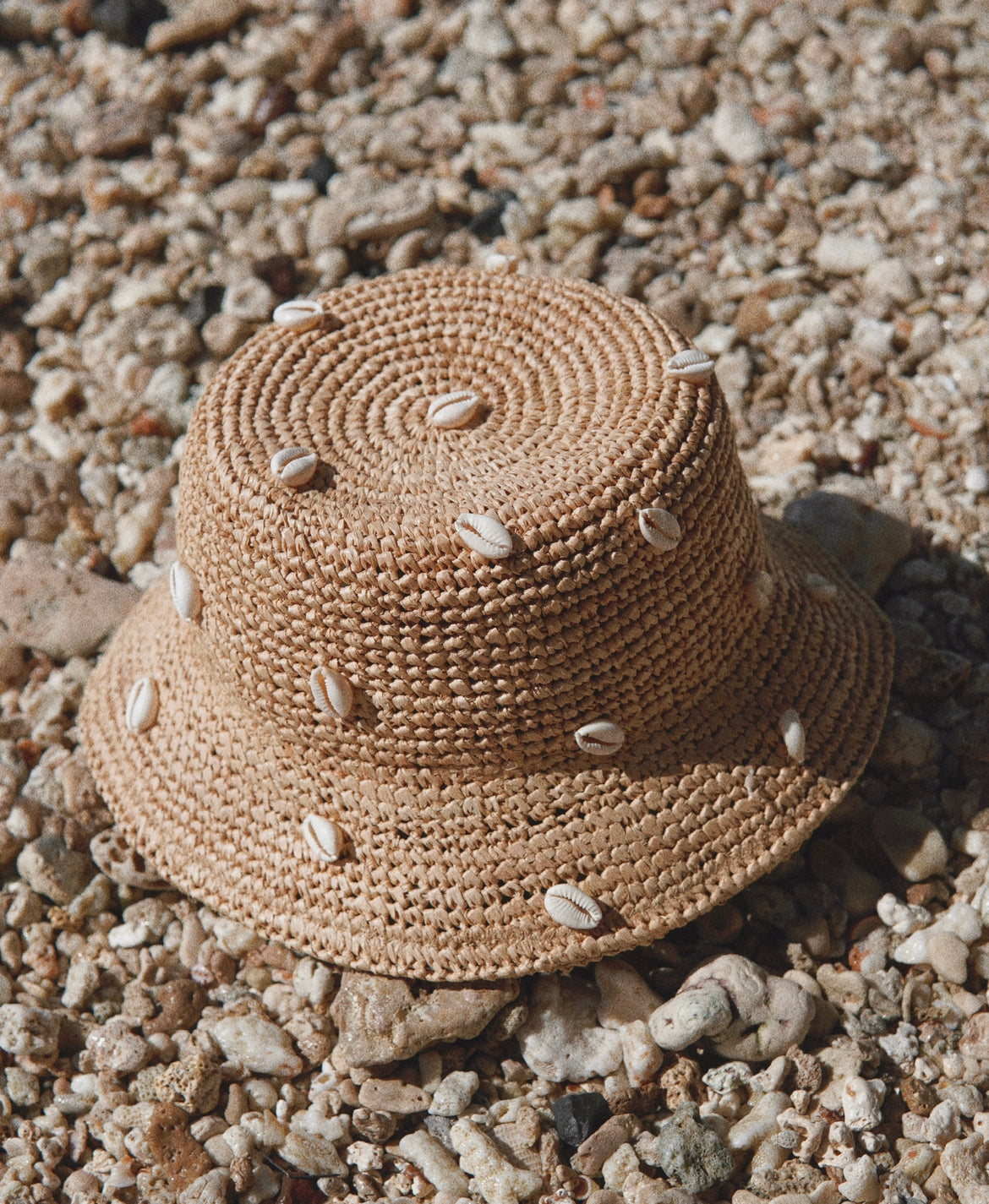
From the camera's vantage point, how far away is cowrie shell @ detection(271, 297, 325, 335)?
228 cm

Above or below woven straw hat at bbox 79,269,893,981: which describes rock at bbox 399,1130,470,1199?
below

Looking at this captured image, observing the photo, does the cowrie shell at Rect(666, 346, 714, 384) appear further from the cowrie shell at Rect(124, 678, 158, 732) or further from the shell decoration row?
the cowrie shell at Rect(124, 678, 158, 732)

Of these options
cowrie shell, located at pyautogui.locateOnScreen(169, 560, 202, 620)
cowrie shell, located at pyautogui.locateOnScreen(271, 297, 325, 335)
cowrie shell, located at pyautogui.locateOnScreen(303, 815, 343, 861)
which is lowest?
cowrie shell, located at pyautogui.locateOnScreen(303, 815, 343, 861)

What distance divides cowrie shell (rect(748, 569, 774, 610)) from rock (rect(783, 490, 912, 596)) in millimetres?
601

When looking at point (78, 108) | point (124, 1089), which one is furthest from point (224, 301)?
point (124, 1089)

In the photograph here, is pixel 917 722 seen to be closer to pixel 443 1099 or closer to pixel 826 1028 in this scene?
pixel 826 1028

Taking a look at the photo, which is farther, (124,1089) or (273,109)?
(273,109)

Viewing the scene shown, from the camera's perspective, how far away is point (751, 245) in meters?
3.42

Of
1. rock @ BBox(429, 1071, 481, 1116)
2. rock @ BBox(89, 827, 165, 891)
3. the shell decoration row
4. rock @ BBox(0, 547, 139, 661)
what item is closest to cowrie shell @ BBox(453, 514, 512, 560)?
the shell decoration row

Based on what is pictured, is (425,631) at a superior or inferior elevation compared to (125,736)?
superior

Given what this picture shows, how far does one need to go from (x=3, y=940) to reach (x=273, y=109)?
256 cm

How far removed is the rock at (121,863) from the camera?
2.47 meters

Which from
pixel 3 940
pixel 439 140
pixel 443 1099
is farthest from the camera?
pixel 439 140

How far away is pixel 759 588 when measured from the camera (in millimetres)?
2217
